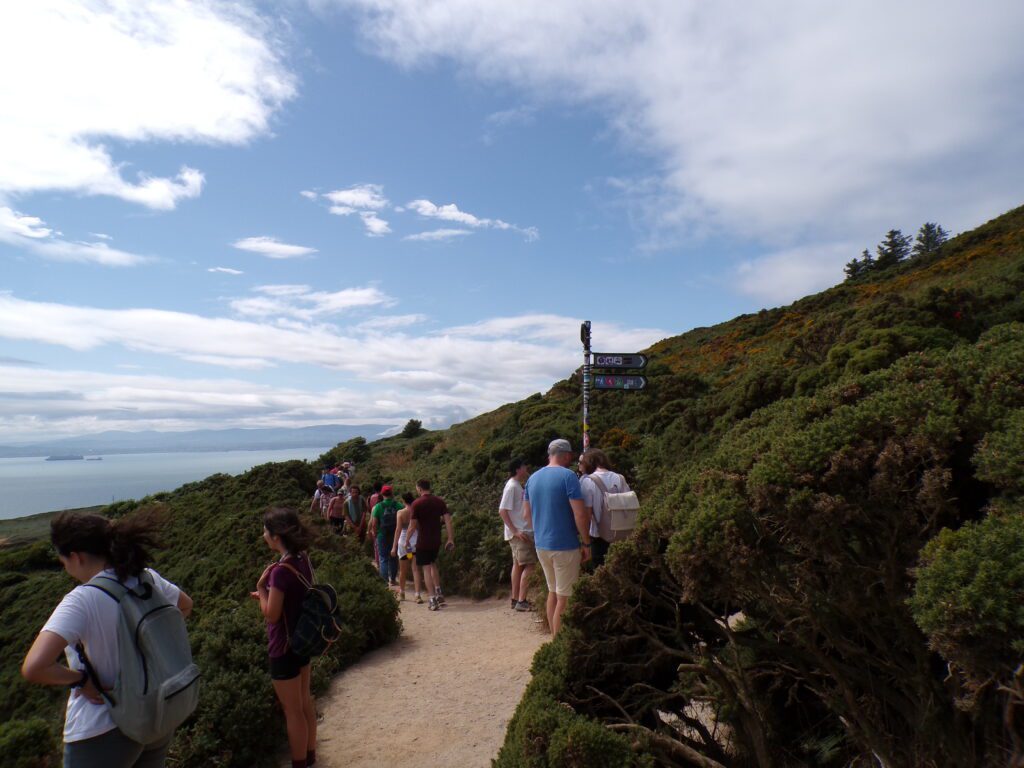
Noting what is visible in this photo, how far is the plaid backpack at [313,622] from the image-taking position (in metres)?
3.78

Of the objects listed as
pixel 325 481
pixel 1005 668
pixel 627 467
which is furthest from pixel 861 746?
pixel 325 481

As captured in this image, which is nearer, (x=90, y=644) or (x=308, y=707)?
(x=90, y=644)

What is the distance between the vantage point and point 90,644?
2.53 m

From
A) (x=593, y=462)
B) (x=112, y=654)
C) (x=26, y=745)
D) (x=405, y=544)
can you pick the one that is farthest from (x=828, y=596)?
(x=405, y=544)

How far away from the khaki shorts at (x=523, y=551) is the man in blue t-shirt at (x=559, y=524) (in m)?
2.15

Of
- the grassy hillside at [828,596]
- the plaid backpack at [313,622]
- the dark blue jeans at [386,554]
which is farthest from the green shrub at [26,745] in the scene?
the dark blue jeans at [386,554]

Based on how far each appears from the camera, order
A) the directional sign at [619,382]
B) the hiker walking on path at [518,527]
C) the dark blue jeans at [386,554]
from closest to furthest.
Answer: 1. the hiker walking on path at [518,527]
2. the directional sign at [619,382]
3. the dark blue jeans at [386,554]

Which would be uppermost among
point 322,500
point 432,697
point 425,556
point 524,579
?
point 322,500

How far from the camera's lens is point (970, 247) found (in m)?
34.0

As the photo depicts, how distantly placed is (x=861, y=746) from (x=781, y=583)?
0.98 metres

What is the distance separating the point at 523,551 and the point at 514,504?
2.57 ft

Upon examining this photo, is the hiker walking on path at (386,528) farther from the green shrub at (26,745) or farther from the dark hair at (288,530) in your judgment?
the green shrub at (26,745)

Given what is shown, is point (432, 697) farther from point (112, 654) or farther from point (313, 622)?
point (112, 654)

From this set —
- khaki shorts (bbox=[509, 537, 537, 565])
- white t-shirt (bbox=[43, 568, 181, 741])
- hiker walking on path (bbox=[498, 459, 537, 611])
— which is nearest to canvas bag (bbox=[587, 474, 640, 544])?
hiker walking on path (bbox=[498, 459, 537, 611])
